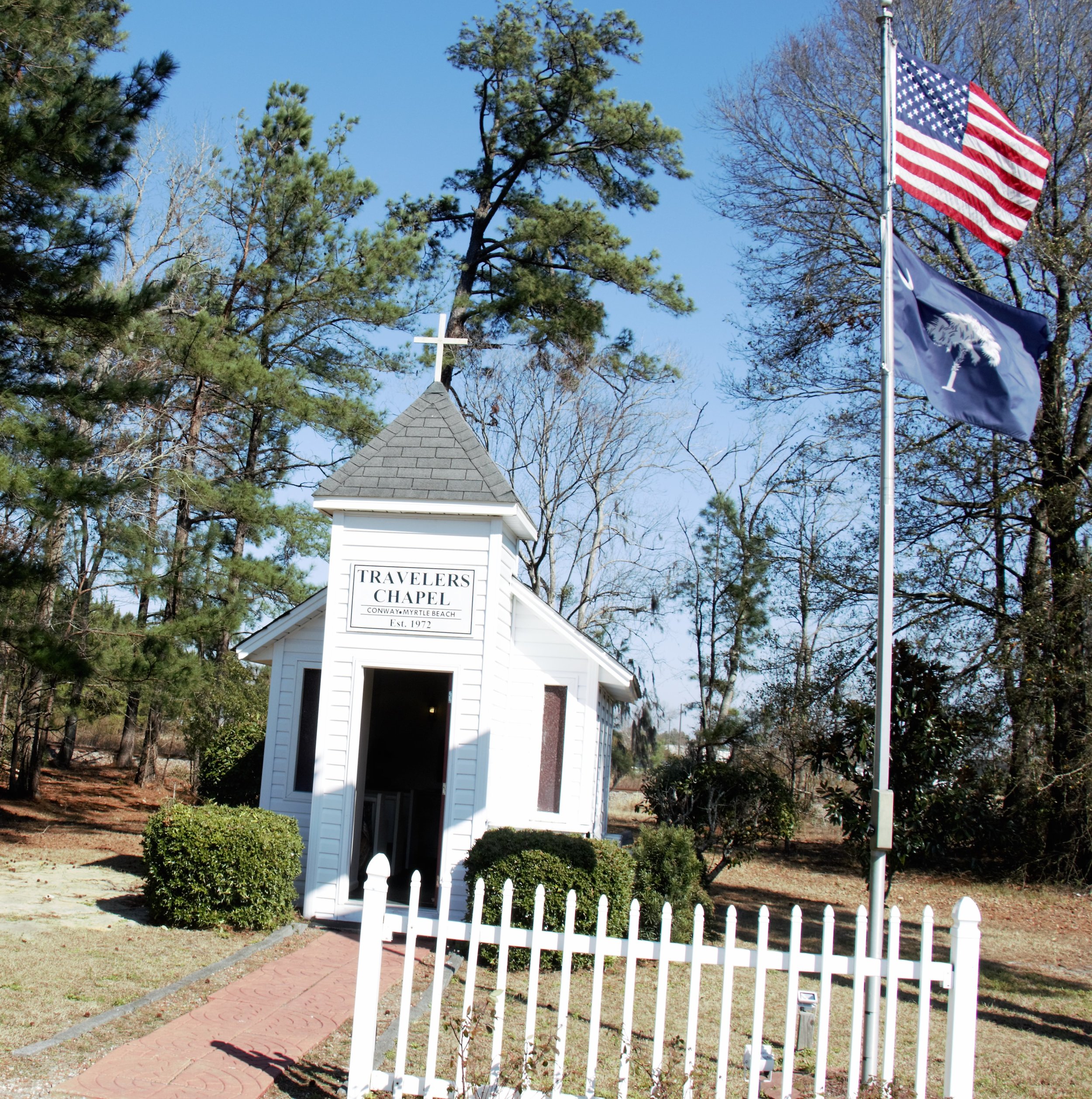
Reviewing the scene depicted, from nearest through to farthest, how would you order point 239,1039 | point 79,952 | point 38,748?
1. point 239,1039
2. point 79,952
3. point 38,748

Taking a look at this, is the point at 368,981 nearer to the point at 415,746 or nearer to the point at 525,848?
the point at 525,848

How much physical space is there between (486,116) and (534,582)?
11.6 m

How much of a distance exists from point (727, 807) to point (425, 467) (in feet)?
25.2

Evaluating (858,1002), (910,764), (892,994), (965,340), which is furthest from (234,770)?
(965,340)

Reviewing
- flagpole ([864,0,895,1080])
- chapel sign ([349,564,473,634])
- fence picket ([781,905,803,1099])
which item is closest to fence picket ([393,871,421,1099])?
fence picket ([781,905,803,1099])

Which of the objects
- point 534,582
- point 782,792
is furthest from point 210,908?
point 534,582

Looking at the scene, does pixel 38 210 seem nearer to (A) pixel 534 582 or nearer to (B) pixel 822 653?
(B) pixel 822 653

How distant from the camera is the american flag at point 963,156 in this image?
7086 millimetres

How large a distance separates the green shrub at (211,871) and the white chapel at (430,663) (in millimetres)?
742

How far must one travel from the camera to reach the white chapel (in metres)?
10.3

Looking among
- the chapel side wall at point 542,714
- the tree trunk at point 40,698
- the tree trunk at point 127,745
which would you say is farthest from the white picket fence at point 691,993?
the tree trunk at point 127,745

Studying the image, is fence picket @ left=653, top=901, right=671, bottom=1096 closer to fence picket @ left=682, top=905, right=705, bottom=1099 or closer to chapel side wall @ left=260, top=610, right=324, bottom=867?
fence picket @ left=682, top=905, right=705, bottom=1099

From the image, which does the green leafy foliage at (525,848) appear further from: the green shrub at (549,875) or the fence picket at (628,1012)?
the fence picket at (628,1012)

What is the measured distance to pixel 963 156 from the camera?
7199mm
